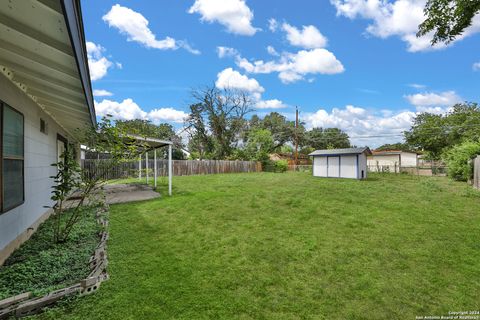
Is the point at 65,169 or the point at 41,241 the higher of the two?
the point at 65,169

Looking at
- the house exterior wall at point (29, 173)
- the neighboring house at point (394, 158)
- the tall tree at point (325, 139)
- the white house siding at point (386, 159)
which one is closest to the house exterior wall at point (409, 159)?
the neighboring house at point (394, 158)

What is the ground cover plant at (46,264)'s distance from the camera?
2568 millimetres

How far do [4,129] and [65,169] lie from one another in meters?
0.96

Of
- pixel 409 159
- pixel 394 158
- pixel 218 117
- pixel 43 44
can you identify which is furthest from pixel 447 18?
pixel 409 159

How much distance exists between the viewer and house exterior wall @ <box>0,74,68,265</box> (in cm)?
322

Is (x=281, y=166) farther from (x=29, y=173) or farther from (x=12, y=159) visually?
(x=12, y=159)

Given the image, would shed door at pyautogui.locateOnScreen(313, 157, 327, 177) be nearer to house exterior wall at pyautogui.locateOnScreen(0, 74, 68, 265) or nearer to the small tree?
the small tree

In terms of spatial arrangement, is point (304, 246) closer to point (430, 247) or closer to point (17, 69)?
point (430, 247)

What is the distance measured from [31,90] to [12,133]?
952 millimetres

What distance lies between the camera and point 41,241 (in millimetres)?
4043

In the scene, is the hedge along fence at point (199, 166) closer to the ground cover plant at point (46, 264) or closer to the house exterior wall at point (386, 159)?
the ground cover plant at point (46, 264)

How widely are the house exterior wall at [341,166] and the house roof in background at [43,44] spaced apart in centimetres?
1504

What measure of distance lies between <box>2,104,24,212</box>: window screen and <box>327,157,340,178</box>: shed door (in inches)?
625

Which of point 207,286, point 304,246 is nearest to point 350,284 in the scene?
point 304,246
